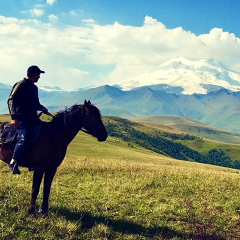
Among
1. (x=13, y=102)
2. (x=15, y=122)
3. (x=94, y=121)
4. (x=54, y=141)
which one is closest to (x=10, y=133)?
(x=15, y=122)

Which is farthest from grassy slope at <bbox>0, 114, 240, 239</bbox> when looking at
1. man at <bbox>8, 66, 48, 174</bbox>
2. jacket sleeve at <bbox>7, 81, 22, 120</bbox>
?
jacket sleeve at <bbox>7, 81, 22, 120</bbox>

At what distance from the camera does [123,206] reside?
11266 mm

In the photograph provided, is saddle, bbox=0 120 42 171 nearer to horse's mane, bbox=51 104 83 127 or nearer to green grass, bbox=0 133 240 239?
horse's mane, bbox=51 104 83 127

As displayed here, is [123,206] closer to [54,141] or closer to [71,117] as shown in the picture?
[54,141]

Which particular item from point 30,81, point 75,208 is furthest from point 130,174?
point 30,81

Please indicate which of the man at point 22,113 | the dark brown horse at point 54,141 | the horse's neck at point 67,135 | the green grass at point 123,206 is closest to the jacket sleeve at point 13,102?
the man at point 22,113

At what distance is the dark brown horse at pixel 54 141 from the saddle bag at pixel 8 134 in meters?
0.31

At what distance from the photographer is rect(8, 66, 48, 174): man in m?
9.01

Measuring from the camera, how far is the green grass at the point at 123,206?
873 cm

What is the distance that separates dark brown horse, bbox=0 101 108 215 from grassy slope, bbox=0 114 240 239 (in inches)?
42.7

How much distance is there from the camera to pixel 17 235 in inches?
314

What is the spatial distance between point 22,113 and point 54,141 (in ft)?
4.52

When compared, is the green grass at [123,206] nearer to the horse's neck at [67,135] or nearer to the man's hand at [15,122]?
the horse's neck at [67,135]

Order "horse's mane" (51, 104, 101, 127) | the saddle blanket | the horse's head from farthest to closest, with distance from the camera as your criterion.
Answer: "horse's mane" (51, 104, 101, 127)
the horse's head
the saddle blanket
